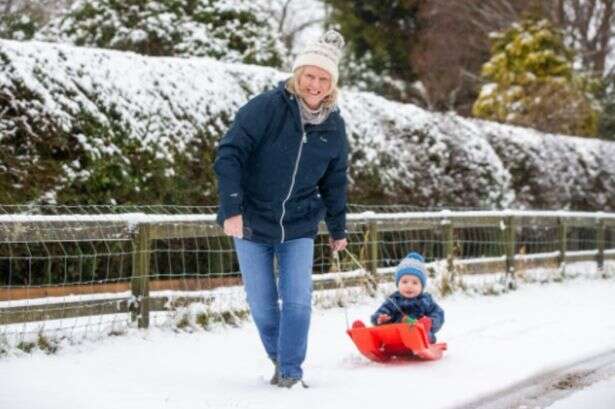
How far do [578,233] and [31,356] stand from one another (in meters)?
13.4

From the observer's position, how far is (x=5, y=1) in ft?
56.3

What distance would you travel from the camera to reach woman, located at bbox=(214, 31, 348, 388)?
441 centimetres

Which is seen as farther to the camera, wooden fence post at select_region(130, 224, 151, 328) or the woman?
wooden fence post at select_region(130, 224, 151, 328)

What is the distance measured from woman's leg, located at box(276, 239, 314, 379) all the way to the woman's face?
72 centimetres

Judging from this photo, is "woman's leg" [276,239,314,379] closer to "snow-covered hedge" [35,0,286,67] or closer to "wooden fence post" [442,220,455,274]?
"wooden fence post" [442,220,455,274]

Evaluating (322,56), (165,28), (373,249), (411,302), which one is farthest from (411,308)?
(165,28)

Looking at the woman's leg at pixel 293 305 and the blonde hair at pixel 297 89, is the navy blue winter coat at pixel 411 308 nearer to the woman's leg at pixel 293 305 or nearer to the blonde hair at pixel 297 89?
the woman's leg at pixel 293 305

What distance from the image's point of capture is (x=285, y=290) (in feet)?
14.7

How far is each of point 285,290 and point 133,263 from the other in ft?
6.59

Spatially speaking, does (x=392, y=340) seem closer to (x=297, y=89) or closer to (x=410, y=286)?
(x=410, y=286)

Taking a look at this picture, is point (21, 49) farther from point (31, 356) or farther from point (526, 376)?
point (526, 376)

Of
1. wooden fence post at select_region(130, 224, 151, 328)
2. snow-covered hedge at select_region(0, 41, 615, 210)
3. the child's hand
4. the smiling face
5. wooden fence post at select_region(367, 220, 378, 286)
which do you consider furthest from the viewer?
wooden fence post at select_region(367, 220, 378, 286)

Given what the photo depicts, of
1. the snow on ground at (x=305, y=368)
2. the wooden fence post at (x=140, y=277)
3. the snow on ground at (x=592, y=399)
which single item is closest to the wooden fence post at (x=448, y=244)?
the snow on ground at (x=305, y=368)

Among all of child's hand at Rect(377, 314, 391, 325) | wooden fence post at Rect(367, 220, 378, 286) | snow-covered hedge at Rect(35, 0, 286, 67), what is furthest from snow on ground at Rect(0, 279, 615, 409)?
snow-covered hedge at Rect(35, 0, 286, 67)
